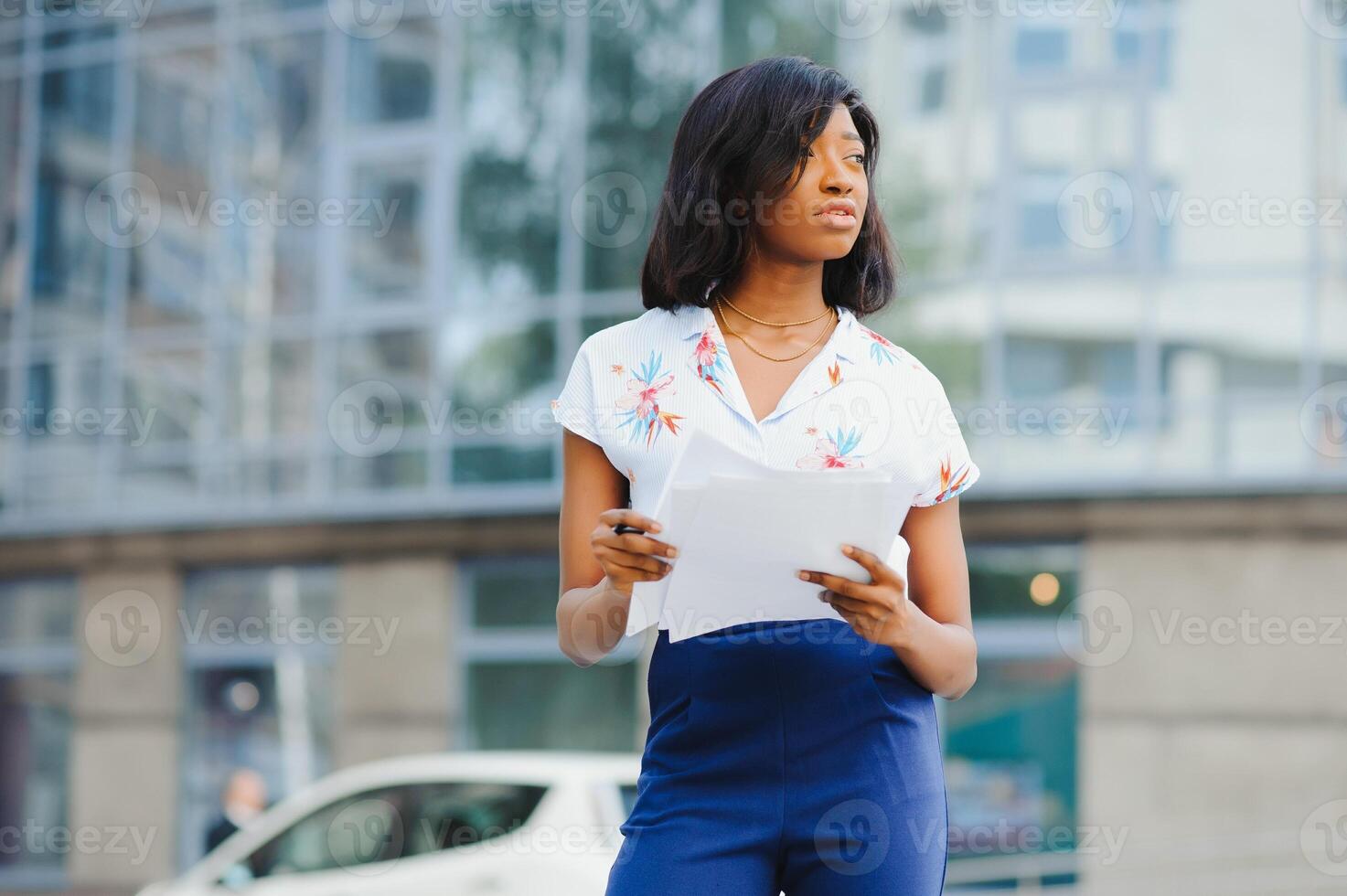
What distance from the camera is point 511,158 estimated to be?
45.8ft

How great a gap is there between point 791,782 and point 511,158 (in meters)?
12.3

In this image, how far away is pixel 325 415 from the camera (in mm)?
14219

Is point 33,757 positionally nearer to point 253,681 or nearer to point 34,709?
point 34,709

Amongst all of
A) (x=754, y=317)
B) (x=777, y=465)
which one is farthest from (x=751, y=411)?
(x=754, y=317)

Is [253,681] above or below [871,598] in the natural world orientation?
below

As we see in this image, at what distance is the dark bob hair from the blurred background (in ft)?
30.1

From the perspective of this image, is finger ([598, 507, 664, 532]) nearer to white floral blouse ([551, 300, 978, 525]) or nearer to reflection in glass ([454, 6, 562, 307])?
white floral blouse ([551, 300, 978, 525])

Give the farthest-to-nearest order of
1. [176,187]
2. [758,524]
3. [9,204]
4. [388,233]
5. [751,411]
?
[9,204]
[176,187]
[388,233]
[751,411]
[758,524]

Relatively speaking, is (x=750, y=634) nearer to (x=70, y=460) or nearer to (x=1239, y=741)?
(x=1239, y=741)

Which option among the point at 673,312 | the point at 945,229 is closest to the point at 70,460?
the point at 945,229

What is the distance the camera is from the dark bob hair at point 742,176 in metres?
2.28

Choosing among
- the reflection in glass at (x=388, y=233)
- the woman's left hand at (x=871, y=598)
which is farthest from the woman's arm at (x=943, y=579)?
the reflection in glass at (x=388, y=233)

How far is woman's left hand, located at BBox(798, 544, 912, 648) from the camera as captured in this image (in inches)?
76.5

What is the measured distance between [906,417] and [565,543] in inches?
20.2
